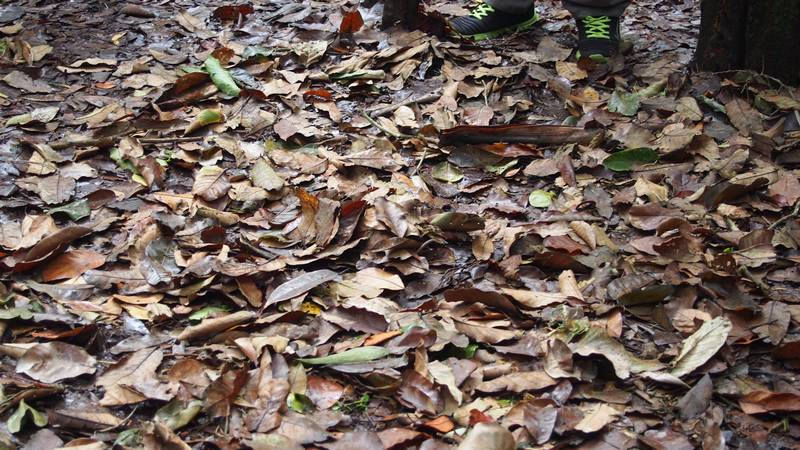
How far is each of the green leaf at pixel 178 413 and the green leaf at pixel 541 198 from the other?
4.51 feet

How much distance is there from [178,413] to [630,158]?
1862 millimetres

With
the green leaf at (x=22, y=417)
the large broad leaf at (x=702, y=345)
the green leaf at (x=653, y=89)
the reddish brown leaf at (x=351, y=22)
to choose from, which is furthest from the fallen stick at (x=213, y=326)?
the reddish brown leaf at (x=351, y=22)

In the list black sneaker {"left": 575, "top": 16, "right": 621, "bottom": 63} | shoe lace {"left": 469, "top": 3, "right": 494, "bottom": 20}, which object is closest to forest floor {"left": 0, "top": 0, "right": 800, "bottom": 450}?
black sneaker {"left": 575, "top": 16, "right": 621, "bottom": 63}

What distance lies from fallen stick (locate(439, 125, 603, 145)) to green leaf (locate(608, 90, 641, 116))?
0.78 feet

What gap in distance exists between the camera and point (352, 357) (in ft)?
6.74

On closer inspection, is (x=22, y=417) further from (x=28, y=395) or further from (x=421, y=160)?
(x=421, y=160)

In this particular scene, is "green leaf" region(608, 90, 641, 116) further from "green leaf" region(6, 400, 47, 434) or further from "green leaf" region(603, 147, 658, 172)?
"green leaf" region(6, 400, 47, 434)

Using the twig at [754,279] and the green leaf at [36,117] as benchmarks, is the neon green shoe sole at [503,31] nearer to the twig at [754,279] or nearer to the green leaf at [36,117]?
the green leaf at [36,117]

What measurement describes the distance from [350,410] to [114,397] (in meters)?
0.59

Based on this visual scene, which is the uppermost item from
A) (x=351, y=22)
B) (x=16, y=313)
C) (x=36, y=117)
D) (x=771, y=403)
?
(x=351, y=22)

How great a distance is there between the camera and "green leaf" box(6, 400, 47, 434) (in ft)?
6.00

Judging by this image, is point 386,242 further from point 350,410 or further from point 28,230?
point 28,230

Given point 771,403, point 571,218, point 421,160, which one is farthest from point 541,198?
point 771,403

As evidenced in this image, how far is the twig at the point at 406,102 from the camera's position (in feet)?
10.9
